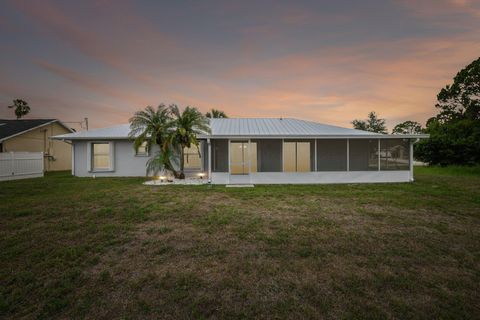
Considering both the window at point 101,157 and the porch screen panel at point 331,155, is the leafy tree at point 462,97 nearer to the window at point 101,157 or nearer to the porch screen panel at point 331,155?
the porch screen panel at point 331,155

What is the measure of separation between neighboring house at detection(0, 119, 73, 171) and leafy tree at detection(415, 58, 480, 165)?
108 feet

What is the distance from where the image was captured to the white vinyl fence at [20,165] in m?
11.5

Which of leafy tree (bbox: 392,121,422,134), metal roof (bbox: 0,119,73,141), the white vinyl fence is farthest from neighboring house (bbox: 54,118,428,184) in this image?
leafy tree (bbox: 392,121,422,134)

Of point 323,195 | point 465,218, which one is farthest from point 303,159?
point 465,218

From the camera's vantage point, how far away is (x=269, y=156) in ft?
38.8

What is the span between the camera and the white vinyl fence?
1154cm

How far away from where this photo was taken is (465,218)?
526cm

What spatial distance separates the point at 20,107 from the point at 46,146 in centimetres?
1959

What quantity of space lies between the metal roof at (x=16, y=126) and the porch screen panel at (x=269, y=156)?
57.7ft

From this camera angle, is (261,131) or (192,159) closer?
A: (261,131)

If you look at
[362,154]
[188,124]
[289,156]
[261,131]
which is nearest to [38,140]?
[188,124]

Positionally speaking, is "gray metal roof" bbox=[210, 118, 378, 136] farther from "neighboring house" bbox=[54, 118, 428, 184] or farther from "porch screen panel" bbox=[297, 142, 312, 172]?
"porch screen panel" bbox=[297, 142, 312, 172]

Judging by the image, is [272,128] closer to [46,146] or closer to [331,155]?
[331,155]

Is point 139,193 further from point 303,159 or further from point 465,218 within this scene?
point 465,218
